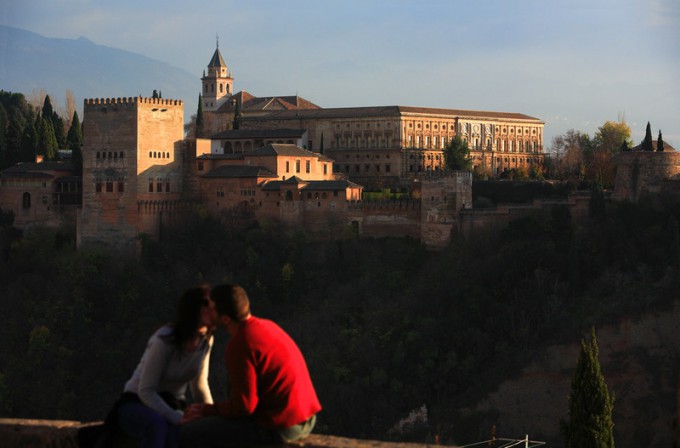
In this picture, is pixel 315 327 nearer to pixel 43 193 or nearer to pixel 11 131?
pixel 43 193

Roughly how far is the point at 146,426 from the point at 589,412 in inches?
619

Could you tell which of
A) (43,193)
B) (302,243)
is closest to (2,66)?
(43,193)

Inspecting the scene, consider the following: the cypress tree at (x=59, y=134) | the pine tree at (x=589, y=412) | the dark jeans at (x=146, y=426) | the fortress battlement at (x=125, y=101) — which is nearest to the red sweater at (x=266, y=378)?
the dark jeans at (x=146, y=426)

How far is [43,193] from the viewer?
44344 mm

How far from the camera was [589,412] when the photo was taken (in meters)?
22.2

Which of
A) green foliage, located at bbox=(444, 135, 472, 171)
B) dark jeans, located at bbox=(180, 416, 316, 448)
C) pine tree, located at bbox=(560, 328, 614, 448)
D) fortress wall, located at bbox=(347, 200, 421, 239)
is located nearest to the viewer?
dark jeans, located at bbox=(180, 416, 316, 448)

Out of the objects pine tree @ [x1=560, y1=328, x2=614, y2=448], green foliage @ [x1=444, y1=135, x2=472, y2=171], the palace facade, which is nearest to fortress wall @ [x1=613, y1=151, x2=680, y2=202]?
green foliage @ [x1=444, y1=135, x2=472, y2=171]

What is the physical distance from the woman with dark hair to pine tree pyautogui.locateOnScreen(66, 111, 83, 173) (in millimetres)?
38639

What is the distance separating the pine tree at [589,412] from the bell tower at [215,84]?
51193mm

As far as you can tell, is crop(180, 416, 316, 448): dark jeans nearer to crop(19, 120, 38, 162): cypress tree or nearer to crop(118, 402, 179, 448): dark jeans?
crop(118, 402, 179, 448): dark jeans

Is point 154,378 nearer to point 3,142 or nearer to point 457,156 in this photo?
point 457,156

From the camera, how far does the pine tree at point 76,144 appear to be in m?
46.0

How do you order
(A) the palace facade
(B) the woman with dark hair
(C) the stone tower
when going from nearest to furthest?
1. (B) the woman with dark hair
2. (C) the stone tower
3. (A) the palace facade

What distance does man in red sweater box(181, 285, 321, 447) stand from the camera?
24.7 ft
